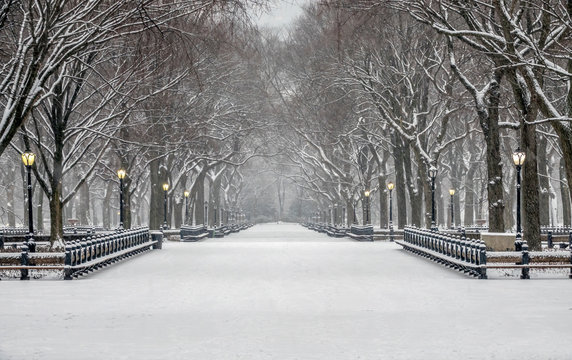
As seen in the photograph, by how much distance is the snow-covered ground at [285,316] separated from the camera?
11203mm

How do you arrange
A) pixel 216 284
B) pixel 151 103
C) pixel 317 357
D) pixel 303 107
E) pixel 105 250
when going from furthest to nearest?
pixel 303 107 < pixel 151 103 < pixel 105 250 < pixel 216 284 < pixel 317 357

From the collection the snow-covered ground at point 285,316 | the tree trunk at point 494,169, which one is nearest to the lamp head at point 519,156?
the tree trunk at point 494,169

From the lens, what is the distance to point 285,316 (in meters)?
14.5

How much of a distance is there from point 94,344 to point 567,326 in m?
6.92

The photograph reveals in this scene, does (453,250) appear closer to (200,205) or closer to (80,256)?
(80,256)

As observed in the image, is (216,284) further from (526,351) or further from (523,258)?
(526,351)

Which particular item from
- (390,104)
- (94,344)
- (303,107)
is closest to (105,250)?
(94,344)

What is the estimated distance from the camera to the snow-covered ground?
36.8 feet

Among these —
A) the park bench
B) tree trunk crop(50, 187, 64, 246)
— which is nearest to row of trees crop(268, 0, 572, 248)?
the park bench

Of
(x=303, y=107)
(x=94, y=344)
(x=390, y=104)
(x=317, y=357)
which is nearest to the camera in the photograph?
(x=317, y=357)

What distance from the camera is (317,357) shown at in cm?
1062

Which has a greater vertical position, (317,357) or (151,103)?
(151,103)

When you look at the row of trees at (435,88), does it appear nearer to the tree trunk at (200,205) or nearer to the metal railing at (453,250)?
the metal railing at (453,250)

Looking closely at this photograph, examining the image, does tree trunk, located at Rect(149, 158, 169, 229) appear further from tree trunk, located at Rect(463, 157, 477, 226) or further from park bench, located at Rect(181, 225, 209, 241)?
tree trunk, located at Rect(463, 157, 477, 226)
